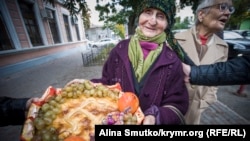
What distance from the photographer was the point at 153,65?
1545 millimetres

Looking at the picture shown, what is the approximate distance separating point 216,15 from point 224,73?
75 centimetres

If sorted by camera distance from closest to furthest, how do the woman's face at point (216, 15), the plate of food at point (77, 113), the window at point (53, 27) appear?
the plate of food at point (77, 113) < the woman's face at point (216, 15) < the window at point (53, 27)

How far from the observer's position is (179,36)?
215 centimetres

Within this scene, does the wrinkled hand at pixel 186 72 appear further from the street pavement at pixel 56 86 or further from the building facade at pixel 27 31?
the building facade at pixel 27 31

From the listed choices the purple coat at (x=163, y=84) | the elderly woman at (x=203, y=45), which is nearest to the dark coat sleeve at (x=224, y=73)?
the purple coat at (x=163, y=84)

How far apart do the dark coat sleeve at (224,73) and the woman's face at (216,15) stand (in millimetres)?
527

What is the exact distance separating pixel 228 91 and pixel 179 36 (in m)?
4.41

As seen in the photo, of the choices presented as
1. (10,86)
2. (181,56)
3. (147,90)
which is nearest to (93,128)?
(147,90)

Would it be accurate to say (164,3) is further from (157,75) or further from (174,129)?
(174,129)

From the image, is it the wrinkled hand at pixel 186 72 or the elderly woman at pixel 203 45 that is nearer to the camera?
the wrinkled hand at pixel 186 72

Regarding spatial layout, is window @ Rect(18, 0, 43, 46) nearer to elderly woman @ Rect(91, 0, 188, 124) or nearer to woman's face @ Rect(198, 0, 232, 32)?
elderly woman @ Rect(91, 0, 188, 124)

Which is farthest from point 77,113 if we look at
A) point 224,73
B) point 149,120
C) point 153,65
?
point 224,73

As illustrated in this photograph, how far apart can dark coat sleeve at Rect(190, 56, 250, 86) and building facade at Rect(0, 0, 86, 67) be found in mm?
8718

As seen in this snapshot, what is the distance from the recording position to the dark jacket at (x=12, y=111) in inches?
55.2
